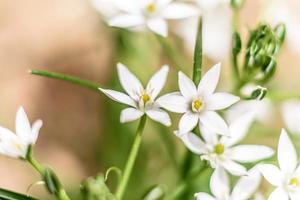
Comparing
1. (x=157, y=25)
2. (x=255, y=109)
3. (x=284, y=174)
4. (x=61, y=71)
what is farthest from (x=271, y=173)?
(x=61, y=71)

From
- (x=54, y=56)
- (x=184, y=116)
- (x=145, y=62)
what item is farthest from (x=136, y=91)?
(x=54, y=56)

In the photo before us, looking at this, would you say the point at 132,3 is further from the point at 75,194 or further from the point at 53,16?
the point at 53,16

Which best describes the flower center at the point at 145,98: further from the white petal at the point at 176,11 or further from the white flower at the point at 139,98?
the white petal at the point at 176,11

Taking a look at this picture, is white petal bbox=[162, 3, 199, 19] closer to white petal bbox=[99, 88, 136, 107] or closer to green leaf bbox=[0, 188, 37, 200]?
white petal bbox=[99, 88, 136, 107]

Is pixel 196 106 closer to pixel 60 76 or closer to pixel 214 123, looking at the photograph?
pixel 214 123

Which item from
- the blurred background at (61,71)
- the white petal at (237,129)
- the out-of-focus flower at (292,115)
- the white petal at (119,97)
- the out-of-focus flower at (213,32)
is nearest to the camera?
the white petal at (119,97)

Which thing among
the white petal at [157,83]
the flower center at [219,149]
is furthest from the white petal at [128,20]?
the flower center at [219,149]

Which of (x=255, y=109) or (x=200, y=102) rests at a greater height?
(x=200, y=102)
